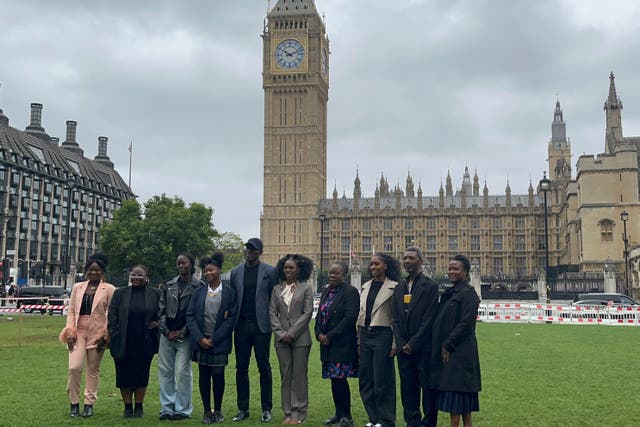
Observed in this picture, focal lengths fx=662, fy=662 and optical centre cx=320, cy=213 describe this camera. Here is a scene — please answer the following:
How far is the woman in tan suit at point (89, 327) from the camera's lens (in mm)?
7811

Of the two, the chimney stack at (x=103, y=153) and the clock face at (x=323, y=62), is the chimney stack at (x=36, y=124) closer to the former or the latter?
the chimney stack at (x=103, y=153)

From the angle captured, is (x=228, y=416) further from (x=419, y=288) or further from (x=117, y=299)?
(x=419, y=288)

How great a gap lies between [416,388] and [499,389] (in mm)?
2772

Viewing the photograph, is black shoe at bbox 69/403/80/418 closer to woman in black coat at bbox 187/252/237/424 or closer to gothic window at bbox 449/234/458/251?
woman in black coat at bbox 187/252/237/424

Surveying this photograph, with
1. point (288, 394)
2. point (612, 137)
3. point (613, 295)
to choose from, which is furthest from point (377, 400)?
point (612, 137)

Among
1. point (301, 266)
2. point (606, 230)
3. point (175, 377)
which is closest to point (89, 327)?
point (175, 377)

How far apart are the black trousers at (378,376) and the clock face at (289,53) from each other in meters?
79.8

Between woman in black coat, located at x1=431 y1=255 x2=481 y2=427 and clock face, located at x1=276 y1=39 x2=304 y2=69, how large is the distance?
8038cm

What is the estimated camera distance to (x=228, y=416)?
7.80 m

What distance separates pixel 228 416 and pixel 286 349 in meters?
1.06

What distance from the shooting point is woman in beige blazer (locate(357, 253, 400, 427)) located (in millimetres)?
7137

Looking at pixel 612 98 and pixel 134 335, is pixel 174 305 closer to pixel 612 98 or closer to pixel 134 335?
pixel 134 335

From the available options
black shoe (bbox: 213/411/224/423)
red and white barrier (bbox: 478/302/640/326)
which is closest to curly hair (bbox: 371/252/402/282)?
black shoe (bbox: 213/411/224/423)

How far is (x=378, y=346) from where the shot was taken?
7.23 meters
